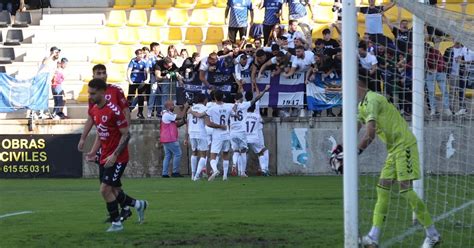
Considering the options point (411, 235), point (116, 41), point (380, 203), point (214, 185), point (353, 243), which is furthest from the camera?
point (116, 41)


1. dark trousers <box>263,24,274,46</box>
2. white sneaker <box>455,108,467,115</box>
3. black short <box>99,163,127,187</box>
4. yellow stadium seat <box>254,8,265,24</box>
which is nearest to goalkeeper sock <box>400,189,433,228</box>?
black short <box>99,163,127,187</box>

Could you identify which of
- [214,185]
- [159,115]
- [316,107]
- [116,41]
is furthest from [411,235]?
[116,41]

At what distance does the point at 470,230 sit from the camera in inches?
493

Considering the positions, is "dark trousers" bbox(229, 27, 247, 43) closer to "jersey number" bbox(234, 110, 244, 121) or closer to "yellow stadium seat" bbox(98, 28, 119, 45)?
"jersey number" bbox(234, 110, 244, 121)

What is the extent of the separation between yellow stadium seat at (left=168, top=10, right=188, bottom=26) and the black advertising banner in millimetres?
5786

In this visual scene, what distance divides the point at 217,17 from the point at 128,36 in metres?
2.90

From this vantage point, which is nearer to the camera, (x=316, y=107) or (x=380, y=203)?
(x=380, y=203)

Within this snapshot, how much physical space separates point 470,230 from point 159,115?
16266mm

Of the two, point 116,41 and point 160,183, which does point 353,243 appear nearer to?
point 160,183

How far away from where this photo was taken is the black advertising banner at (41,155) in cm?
2786

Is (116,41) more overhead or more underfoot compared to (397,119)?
more overhead

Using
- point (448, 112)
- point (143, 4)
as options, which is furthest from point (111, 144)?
point (143, 4)

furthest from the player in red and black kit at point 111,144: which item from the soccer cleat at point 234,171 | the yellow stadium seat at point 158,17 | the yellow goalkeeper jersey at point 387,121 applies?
the yellow stadium seat at point 158,17

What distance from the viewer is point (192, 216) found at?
14727 millimetres
